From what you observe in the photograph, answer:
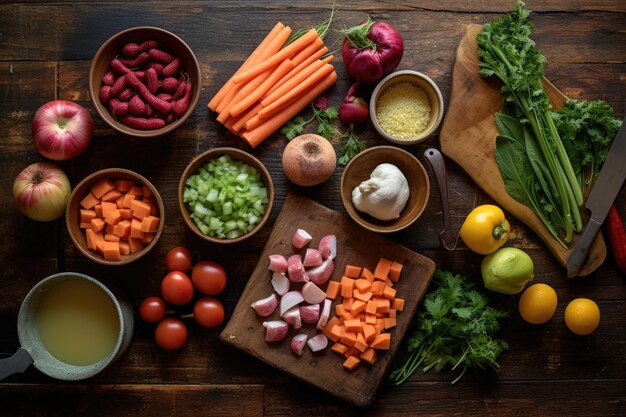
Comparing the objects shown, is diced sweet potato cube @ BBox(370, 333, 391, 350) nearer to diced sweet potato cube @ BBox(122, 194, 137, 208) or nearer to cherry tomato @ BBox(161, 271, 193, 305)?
cherry tomato @ BBox(161, 271, 193, 305)

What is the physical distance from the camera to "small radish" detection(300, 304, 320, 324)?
2.07m

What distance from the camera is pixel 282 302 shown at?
208cm

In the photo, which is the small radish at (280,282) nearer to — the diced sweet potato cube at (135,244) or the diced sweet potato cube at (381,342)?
the diced sweet potato cube at (381,342)

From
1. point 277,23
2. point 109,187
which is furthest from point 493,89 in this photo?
point 109,187

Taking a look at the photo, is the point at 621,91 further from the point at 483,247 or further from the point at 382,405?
the point at 382,405

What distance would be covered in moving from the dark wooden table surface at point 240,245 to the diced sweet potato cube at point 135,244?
0.11 meters

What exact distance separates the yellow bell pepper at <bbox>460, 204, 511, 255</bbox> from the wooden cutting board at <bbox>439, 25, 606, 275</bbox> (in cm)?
13

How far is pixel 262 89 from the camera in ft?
6.94

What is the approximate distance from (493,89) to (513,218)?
458 millimetres

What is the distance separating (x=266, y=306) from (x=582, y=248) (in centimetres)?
109

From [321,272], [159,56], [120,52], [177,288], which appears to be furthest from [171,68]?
[321,272]

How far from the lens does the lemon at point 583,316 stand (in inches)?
82.4

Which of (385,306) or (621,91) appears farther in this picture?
(621,91)

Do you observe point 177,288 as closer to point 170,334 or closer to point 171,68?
point 170,334
